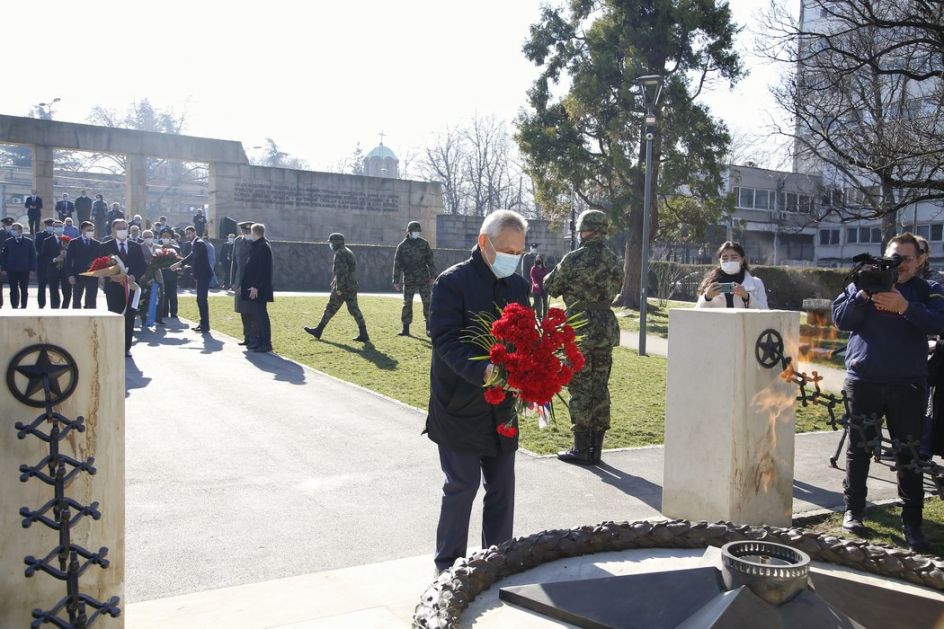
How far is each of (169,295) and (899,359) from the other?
16.3 meters

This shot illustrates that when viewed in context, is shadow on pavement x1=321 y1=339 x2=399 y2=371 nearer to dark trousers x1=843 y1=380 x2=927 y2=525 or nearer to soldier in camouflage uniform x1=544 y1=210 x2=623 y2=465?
soldier in camouflage uniform x1=544 y1=210 x2=623 y2=465

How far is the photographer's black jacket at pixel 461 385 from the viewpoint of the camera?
412 cm

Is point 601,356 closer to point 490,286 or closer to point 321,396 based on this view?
point 490,286

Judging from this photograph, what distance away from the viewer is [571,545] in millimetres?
3699

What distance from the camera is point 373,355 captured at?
44.3 feet

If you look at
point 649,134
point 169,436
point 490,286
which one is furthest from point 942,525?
point 649,134

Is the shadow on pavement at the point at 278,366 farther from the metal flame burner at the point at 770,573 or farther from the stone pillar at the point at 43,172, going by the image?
the stone pillar at the point at 43,172

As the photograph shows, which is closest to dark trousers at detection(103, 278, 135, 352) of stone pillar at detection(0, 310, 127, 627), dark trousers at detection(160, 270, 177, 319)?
dark trousers at detection(160, 270, 177, 319)

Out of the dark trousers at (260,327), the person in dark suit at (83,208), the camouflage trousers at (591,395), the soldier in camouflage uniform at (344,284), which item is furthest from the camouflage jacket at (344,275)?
the person in dark suit at (83,208)

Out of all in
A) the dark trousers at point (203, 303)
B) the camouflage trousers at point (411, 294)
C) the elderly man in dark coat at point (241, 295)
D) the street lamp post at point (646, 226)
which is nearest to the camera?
the elderly man in dark coat at point (241, 295)

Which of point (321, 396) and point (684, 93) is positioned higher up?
point (684, 93)

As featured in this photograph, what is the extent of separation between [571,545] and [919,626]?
1.40 m

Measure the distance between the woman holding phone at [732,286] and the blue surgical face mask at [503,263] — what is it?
3362 mm

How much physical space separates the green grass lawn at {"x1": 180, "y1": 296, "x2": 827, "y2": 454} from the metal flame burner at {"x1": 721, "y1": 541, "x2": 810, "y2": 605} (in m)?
4.78
